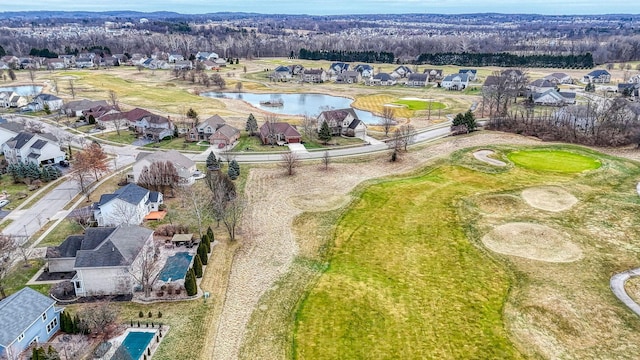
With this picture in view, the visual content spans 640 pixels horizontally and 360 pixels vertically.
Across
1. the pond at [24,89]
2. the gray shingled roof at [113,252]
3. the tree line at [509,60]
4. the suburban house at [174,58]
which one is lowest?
the gray shingled roof at [113,252]

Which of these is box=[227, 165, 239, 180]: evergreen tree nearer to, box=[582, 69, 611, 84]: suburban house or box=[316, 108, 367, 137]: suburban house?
box=[316, 108, 367, 137]: suburban house

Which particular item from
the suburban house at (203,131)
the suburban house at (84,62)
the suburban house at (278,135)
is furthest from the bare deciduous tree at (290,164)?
the suburban house at (84,62)

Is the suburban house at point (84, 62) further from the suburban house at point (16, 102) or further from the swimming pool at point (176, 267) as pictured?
the swimming pool at point (176, 267)

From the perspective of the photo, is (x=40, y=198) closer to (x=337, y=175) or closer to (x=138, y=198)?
(x=138, y=198)

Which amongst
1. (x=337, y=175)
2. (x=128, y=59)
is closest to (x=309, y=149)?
(x=337, y=175)

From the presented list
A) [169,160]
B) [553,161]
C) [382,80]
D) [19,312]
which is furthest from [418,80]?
[19,312]

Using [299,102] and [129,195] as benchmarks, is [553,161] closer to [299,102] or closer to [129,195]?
[129,195]
